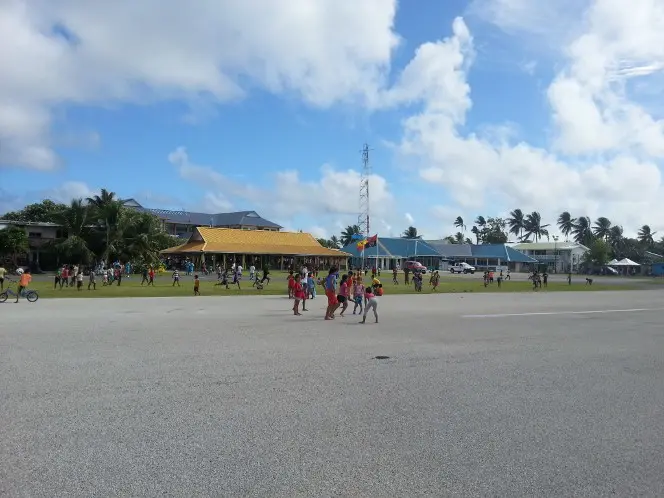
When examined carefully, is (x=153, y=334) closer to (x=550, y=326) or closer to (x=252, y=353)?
(x=252, y=353)

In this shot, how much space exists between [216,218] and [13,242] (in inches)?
2100

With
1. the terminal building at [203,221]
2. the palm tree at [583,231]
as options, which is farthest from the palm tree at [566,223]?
the terminal building at [203,221]

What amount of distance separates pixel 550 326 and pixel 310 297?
514 inches

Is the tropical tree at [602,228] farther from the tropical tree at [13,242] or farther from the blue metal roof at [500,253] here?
the tropical tree at [13,242]

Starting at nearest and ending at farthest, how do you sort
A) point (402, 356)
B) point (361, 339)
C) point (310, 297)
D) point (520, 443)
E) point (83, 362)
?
point (520, 443) < point (83, 362) < point (402, 356) < point (361, 339) < point (310, 297)

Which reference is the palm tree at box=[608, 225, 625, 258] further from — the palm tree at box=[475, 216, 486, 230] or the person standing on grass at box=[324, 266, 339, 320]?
the person standing on grass at box=[324, 266, 339, 320]

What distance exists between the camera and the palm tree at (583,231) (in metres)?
124

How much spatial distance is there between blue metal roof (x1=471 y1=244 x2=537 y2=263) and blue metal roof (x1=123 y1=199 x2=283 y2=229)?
116 ft

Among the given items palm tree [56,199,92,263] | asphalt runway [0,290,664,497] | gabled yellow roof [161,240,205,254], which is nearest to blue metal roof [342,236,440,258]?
gabled yellow roof [161,240,205,254]

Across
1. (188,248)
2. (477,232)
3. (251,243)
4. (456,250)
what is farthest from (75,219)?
(477,232)

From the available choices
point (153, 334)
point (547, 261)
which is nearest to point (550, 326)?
point (153, 334)

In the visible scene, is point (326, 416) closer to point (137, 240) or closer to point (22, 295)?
point (22, 295)

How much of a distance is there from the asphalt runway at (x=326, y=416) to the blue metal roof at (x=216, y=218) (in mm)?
87098

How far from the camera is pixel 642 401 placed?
6.92 metres
